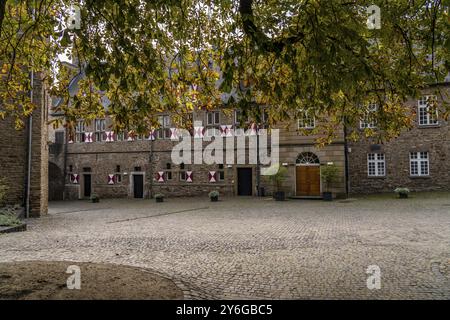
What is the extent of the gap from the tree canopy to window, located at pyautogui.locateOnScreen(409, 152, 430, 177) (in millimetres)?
16578

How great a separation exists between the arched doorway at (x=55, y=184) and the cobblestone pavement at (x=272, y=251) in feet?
62.1

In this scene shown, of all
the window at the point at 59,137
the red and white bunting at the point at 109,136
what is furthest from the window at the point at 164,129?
the window at the point at 59,137

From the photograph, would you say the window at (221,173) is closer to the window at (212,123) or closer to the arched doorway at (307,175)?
the window at (212,123)

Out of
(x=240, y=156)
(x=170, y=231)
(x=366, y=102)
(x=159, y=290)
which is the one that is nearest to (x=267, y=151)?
(x=240, y=156)

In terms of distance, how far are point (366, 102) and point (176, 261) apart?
5.24 meters

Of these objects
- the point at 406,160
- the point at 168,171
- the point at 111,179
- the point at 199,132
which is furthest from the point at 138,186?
the point at 406,160

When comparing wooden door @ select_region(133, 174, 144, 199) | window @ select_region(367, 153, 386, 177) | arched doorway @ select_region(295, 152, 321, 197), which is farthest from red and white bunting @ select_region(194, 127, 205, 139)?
window @ select_region(367, 153, 386, 177)

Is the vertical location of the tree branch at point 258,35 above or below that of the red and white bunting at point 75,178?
above

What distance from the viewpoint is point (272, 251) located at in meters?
8.09

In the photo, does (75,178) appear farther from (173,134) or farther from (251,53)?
(251,53)

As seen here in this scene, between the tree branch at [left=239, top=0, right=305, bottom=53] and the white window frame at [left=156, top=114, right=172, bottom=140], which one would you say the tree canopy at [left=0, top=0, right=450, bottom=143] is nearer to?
the tree branch at [left=239, top=0, right=305, bottom=53]

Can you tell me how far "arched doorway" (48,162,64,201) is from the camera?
1250 inches

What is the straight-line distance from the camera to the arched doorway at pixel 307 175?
24.0m

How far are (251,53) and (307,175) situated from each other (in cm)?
1967
